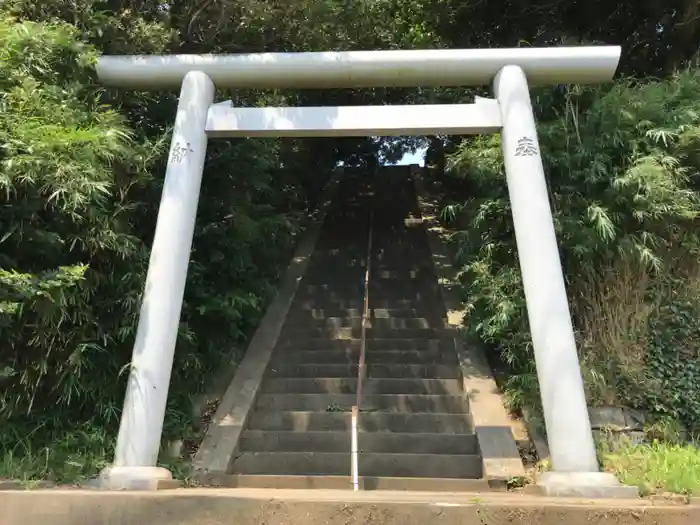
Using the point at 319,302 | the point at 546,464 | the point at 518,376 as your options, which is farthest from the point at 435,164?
the point at 546,464

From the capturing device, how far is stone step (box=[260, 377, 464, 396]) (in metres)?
6.13

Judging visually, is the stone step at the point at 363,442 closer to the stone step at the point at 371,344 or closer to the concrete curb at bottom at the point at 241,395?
the concrete curb at bottom at the point at 241,395

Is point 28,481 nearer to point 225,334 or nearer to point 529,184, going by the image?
point 225,334

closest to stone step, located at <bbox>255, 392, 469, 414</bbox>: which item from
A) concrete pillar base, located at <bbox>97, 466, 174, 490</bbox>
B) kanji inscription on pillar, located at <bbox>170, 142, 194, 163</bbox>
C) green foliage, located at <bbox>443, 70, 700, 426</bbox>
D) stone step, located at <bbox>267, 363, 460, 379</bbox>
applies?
stone step, located at <bbox>267, 363, 460, 379</bbox>

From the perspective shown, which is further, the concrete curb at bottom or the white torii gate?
the concrete curb at bottom

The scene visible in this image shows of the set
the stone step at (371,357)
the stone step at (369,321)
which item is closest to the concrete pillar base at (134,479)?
the stone step at (371,357)

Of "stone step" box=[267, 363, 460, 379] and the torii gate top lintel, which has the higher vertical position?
the torii gate top lintel

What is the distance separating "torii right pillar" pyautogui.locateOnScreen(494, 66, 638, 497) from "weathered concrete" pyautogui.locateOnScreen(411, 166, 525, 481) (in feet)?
2.01

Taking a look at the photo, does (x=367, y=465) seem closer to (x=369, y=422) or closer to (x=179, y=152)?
(x=369, y=422)

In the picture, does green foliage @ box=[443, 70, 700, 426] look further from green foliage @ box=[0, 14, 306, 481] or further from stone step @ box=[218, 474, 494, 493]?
green foliage @ box=[0, 14, 306, 481]

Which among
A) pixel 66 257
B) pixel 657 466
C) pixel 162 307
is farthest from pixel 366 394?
pixel 66 257

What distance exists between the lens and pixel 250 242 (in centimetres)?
669

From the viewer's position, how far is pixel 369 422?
565 cm

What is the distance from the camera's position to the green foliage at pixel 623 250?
17.2 feet
